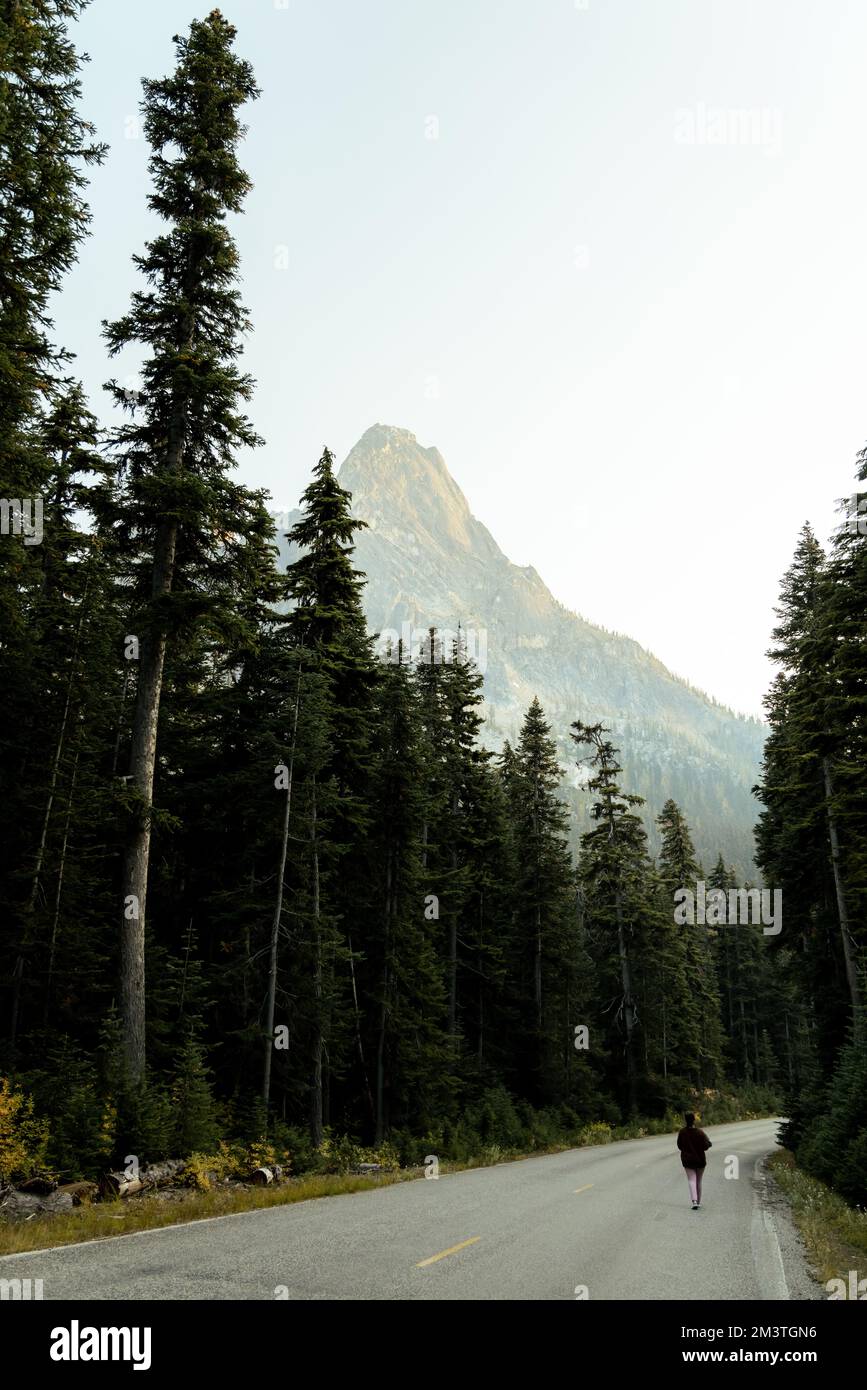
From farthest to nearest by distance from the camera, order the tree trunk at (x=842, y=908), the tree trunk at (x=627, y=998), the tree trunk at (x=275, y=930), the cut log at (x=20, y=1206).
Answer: the tree trunk at (x=627, y=998)
the tree trunk at (x=842, y=908)
the tree trunk at (x=275, y=930)
the cut log at (x=20, y=1206)

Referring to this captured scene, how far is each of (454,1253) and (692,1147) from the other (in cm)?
864

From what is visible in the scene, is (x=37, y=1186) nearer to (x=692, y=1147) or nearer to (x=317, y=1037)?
(x=317, y=1037)

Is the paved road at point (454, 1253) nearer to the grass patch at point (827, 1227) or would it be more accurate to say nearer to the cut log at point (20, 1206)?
the grass patch at point (827, 1227)

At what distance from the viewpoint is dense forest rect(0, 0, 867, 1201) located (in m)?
14.5

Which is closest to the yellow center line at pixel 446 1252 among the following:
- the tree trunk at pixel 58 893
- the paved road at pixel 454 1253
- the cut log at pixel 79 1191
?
the paved road at pixel 454 1253

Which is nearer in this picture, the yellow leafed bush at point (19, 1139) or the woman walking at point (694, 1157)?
the yellow leafed bush at point (19, 1139)

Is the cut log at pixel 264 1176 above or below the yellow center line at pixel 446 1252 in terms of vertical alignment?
below

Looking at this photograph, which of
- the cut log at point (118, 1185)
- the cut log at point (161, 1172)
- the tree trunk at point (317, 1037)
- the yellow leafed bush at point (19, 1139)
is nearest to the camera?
the yellow leafed bush at point (19, 1139)

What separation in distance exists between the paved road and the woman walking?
33 cm

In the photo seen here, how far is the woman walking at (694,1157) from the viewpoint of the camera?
15.2m

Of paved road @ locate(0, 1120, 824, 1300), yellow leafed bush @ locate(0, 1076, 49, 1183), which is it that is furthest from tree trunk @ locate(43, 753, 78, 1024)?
paved road @ locate(0, 1120, 824, 1300)
